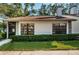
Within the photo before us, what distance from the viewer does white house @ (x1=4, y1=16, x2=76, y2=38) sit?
518 inches

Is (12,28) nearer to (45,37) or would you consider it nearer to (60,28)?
(45,37)

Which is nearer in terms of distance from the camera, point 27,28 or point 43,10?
point 43,10

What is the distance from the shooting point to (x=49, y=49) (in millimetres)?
13211

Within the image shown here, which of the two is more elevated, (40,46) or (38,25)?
(38,25)

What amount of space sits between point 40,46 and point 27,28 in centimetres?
114

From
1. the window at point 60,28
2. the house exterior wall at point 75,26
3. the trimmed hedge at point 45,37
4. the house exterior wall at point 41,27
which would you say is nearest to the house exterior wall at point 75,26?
the house exterior wall at point 75,26

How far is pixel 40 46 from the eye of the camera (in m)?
13.3

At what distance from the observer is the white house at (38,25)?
43.2ft

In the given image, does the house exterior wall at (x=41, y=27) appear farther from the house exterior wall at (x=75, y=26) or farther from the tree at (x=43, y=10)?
the house exterior wall at (x=75, y=26)

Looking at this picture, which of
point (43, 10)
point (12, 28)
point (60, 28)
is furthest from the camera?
point (60, 28)

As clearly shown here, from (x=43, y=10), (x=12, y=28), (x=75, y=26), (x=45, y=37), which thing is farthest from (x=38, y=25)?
(x=75, y=26)

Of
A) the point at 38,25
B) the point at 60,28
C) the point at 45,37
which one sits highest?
the point at 38,25

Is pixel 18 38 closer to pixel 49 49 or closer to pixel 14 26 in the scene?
pixel 14 26
